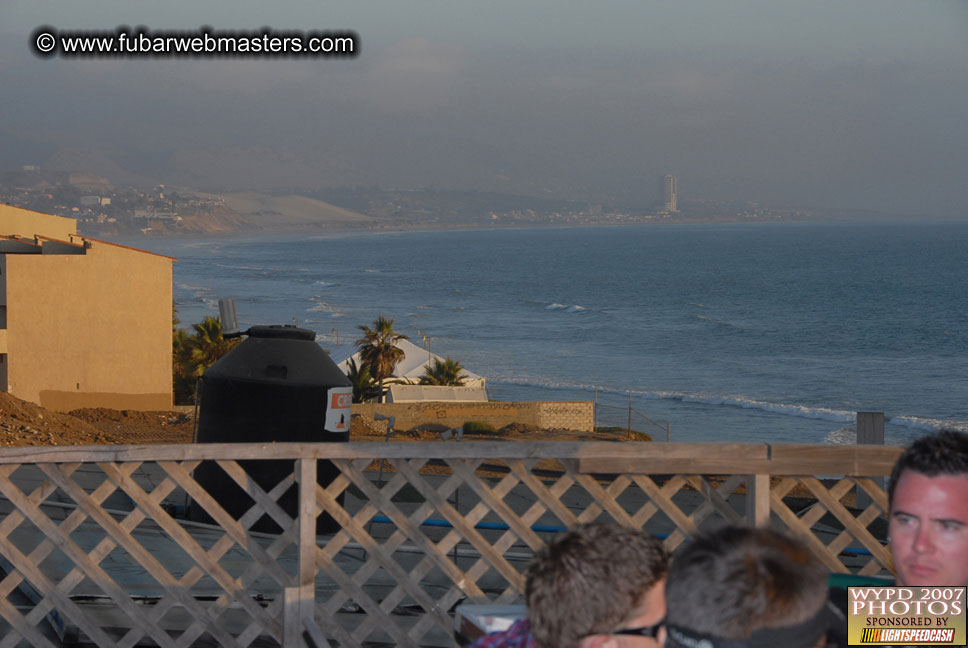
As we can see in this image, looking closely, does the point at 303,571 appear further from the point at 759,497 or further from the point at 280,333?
the point at 280,333

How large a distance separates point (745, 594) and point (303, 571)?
2.57 m

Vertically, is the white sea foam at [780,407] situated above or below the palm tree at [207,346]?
below

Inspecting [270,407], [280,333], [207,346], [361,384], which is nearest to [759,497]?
[270,407]

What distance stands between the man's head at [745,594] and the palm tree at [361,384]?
138 feet

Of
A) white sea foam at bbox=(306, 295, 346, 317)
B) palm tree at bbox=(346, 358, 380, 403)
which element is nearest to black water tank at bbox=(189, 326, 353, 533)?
palm tree at bbox=(346, 358, 380, 403)

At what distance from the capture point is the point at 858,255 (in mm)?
169875

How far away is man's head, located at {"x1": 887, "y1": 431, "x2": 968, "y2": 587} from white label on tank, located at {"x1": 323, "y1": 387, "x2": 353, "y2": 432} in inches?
176

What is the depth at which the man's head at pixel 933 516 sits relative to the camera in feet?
6.62

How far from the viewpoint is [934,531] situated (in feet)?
6.64

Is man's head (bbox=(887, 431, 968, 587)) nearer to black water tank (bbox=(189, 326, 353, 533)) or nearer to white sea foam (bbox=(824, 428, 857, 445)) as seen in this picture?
black water tank (bbox=(189, 326, 353, 533))

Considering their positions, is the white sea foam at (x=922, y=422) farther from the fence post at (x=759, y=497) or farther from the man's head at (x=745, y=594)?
the man's head at (x=745, y=594)

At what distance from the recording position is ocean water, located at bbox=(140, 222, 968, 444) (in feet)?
181

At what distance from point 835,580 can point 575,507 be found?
652cm

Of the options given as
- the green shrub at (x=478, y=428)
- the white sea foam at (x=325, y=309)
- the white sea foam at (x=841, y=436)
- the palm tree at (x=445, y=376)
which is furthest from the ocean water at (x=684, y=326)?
the green shrub at (x=478, y=428)
